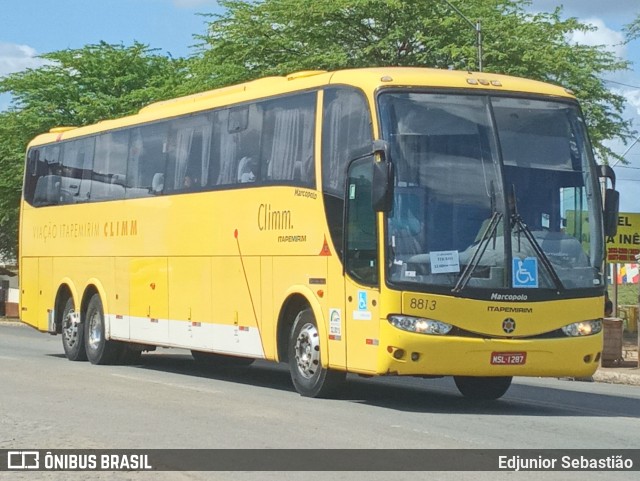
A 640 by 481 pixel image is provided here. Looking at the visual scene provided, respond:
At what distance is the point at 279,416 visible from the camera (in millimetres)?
13711

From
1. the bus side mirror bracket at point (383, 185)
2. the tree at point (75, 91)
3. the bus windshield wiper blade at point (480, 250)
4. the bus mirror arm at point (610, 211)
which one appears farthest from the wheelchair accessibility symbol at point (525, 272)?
the tree at point (75, 91)

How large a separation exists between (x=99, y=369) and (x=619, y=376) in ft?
31.0

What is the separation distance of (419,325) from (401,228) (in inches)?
41.4

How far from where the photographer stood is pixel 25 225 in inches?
1044

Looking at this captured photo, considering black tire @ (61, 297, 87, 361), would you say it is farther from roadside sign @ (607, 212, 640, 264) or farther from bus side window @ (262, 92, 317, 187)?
roadside sign @ (607, 212, 640, 264)

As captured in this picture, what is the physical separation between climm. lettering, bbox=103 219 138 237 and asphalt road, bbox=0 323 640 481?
2349 mm

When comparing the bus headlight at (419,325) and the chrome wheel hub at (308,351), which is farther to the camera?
the chrome wheel hub at (308,351)

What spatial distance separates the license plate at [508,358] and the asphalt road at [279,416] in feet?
1.91

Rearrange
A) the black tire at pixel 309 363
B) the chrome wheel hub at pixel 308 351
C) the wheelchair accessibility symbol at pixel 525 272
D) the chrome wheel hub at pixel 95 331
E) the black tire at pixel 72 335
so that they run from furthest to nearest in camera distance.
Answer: the black tire at pixel 72 335, the chrome wheel hub at pixel 95 331, the chrome wheel hub at pixel 308 351, the black tire at pixel 309 363, the wheelchair accessibility symbol at pixel 525 272

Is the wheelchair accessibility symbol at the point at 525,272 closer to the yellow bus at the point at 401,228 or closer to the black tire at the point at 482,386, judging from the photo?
the yellow bus at the point at 401,228

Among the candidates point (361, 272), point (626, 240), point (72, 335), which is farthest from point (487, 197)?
point (626, 240)

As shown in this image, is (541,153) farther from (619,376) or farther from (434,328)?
(619,376)

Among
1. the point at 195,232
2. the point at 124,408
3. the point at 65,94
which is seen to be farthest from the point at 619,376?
the point at 65,94

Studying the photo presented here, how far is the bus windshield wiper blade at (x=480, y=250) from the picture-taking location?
47.7ft
